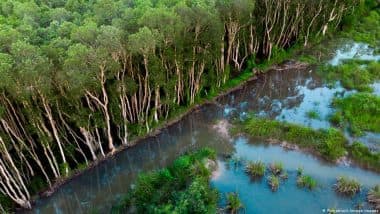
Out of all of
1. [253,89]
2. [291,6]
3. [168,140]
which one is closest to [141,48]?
[168,140]

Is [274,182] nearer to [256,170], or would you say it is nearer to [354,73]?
[256,170]

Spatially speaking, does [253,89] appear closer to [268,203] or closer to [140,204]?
[268,203]

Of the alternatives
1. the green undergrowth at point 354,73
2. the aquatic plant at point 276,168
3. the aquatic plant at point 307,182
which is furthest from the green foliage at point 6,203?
the green undergrowth at point 354,73

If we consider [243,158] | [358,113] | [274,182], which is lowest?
[243,158]

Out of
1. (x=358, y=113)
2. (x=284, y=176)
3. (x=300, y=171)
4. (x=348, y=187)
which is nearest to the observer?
(x=348, y=187)

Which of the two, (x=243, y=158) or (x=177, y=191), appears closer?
(x=177, y=191)

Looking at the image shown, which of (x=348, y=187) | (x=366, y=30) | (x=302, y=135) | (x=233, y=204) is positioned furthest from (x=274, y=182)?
(x=366, y=30)

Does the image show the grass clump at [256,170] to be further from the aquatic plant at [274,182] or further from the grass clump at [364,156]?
the grass clump at [364,156]
